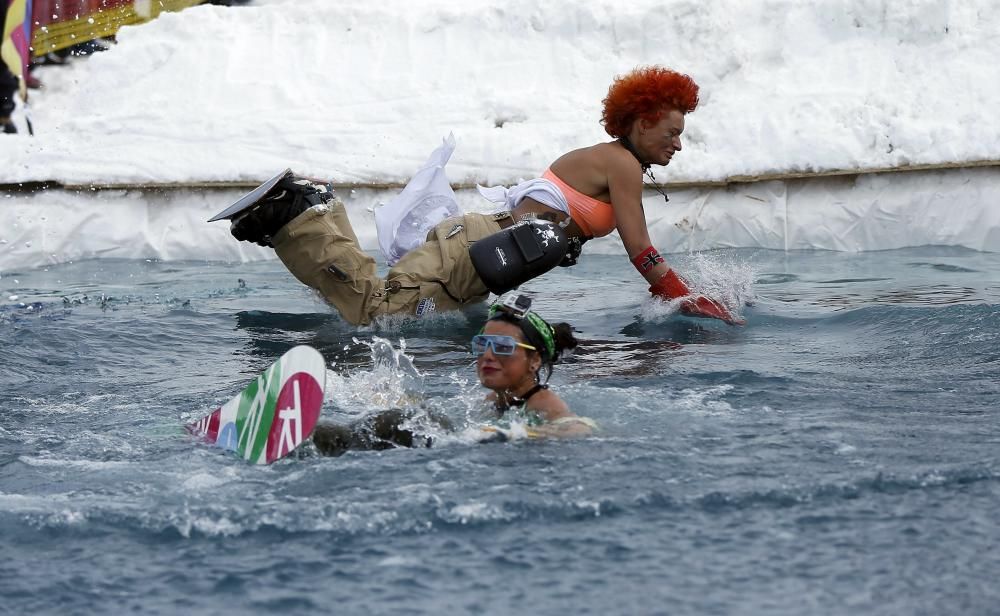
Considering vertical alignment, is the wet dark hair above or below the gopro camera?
below

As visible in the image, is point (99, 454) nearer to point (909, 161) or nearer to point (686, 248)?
point (686, 248)

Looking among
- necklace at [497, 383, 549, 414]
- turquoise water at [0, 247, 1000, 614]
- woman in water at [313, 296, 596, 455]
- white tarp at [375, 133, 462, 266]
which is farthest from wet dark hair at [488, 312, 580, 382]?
white tarp at [375, 133, 462, 266]

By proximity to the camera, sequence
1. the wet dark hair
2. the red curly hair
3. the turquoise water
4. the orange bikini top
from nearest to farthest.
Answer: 1. the turquoise water
2. the wet dark hair
3. the red curly hair
4. the orange bikini top

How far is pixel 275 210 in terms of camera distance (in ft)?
23.8

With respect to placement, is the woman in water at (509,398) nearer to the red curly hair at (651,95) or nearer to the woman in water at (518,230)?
the woman in water at (518,230)

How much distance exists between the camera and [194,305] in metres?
8.52

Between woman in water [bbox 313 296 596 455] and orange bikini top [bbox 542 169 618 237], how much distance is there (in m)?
2.33

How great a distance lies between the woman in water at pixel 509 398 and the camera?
16.5 ft

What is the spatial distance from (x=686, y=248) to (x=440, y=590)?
266 inches

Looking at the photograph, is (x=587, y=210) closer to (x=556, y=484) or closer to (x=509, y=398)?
(x=509, y=398)

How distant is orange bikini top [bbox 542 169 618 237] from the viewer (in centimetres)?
748

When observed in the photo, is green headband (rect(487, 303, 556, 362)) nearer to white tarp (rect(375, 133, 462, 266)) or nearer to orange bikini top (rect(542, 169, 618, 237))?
orange bikini top (rect(542, 169, 618, 237))

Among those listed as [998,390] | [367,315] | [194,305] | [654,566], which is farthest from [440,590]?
[194,305]

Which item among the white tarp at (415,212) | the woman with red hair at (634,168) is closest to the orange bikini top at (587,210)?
the woman with red hair at (634,168)
